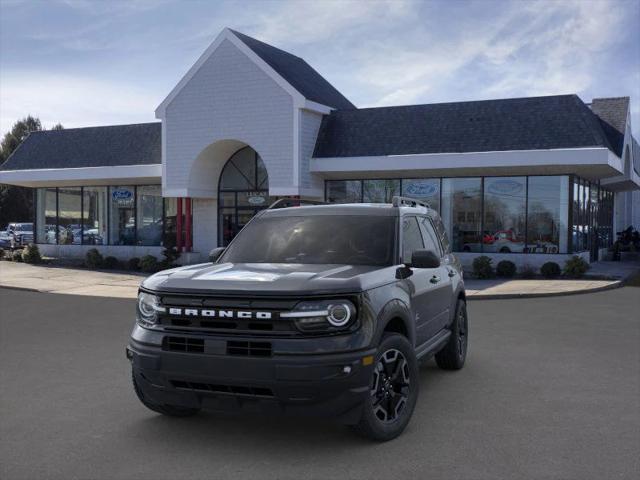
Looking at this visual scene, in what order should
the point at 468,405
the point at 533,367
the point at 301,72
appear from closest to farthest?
the point at 468,405
the point at 533,367
the point at 301,72

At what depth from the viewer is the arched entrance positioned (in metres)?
26.2

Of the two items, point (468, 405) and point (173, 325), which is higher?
point (173, 325)

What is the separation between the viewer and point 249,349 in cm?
476

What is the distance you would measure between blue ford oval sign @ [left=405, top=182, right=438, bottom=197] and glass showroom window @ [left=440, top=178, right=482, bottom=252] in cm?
38

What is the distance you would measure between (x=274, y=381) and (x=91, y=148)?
1060 inches

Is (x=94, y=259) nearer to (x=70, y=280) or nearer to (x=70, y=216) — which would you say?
(x=70, y=280)

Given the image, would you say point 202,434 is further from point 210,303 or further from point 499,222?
point 499,222

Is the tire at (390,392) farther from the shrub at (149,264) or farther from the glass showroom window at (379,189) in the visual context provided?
Answer: the shrub at (149,264)

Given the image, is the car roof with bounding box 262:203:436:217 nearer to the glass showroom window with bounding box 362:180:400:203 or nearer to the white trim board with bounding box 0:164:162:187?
the glass showroom window with bounding box 362:180:400:203

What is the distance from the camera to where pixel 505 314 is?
515 inches

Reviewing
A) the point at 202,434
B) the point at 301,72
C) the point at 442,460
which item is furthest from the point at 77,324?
the point at 301,72

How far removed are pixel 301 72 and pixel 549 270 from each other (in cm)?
1296

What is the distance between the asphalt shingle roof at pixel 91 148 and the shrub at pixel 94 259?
12.9ft

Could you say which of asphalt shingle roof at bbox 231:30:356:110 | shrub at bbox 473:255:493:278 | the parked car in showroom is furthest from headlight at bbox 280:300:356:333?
the parked car in showroom
